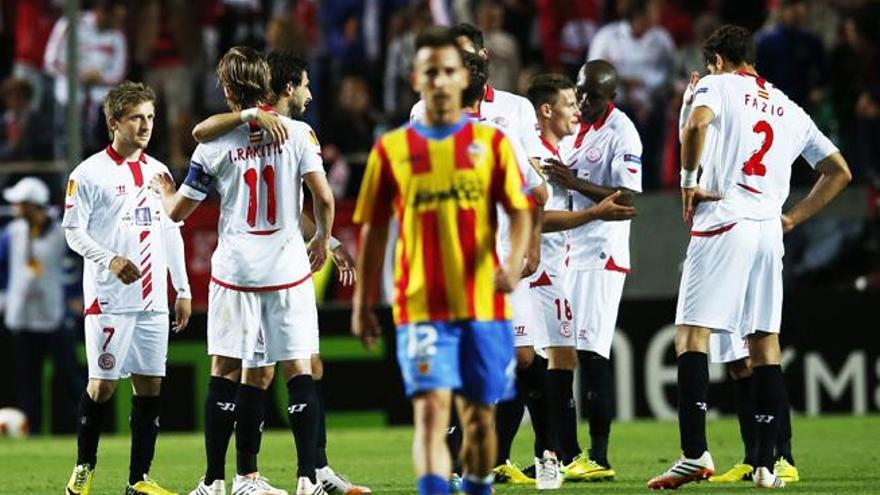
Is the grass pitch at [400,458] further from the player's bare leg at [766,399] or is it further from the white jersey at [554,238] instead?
the white jersey at [554,238]

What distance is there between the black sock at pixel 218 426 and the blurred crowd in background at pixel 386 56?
9087 mm

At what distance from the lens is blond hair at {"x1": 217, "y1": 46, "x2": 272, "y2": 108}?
9570 millimetres

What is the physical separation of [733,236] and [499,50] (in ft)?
30.6

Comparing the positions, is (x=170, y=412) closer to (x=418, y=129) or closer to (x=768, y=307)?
(x=768, y=307)

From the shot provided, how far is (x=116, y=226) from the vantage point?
10219mm

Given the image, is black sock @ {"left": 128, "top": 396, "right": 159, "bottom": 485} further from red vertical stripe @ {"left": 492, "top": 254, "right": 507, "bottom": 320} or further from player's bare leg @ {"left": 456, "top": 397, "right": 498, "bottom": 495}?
red vertical stripe @ {"left": 492, "top": 254, "right": 507, "bottom": 320}

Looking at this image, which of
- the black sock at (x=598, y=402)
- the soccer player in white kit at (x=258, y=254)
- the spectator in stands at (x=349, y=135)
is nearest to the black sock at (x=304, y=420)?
the soccer player in white kit at (x=258, y=254)

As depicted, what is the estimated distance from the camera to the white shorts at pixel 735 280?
1028 cm

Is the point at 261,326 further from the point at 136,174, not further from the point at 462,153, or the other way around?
the point at 462,153

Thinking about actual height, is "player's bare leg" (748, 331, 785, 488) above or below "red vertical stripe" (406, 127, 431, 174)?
below

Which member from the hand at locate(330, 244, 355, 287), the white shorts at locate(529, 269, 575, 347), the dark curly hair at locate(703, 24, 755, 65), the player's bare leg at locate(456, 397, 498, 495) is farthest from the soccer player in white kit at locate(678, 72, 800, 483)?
the player's bare leg at locate(456, 397, 498, 495)

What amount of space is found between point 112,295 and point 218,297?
32.7 inches

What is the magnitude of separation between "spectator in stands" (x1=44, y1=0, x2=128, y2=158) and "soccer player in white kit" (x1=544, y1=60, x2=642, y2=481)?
388 inches

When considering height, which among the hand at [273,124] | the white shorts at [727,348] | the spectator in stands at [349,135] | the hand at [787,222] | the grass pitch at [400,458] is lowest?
the grass pitch at [400,458]
